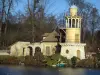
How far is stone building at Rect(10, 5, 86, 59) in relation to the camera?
51812 mm

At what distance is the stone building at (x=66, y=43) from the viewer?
51.8m

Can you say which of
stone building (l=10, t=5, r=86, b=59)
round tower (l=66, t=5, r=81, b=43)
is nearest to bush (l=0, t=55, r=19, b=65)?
stone building (l=10, t=5, r=86, b=59)

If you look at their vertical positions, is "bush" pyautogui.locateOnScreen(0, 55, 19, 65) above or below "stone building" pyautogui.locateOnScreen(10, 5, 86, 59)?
below

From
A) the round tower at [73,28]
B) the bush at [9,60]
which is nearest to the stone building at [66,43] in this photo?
the round tower at [73,28]

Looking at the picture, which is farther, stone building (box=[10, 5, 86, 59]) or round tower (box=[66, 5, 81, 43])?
round tower (box=[66, 5, 81, 43])

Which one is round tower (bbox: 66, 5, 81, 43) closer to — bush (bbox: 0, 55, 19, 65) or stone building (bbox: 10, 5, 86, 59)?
stone building (bbox: 10, 5, 86, 59)

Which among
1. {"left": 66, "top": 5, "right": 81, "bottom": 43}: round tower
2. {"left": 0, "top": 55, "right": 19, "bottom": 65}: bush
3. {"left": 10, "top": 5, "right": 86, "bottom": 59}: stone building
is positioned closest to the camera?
{"left": 0, "top": 55, "right": 19, "bottom": 65}: bush

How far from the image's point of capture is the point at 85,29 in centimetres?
7231

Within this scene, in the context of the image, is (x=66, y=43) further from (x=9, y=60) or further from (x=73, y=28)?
(x=9, y=60)

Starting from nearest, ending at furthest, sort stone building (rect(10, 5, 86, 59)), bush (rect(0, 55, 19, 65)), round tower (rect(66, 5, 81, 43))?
1. bush (rect(0, 55, 19, 65))
2. stone building (rect(10, 5, 86, 59))
3. round tower (rect(66, 5, 81, 43))

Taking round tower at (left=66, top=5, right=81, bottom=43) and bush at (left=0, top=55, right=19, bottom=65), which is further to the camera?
round tower at (left=66, top=5, right=81, bottom=43)

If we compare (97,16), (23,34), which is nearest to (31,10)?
(23,34)

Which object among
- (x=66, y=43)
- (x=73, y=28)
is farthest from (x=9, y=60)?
(x=73, y=28)

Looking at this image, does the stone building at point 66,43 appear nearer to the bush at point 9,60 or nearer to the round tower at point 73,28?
the round tower at point 73,28
